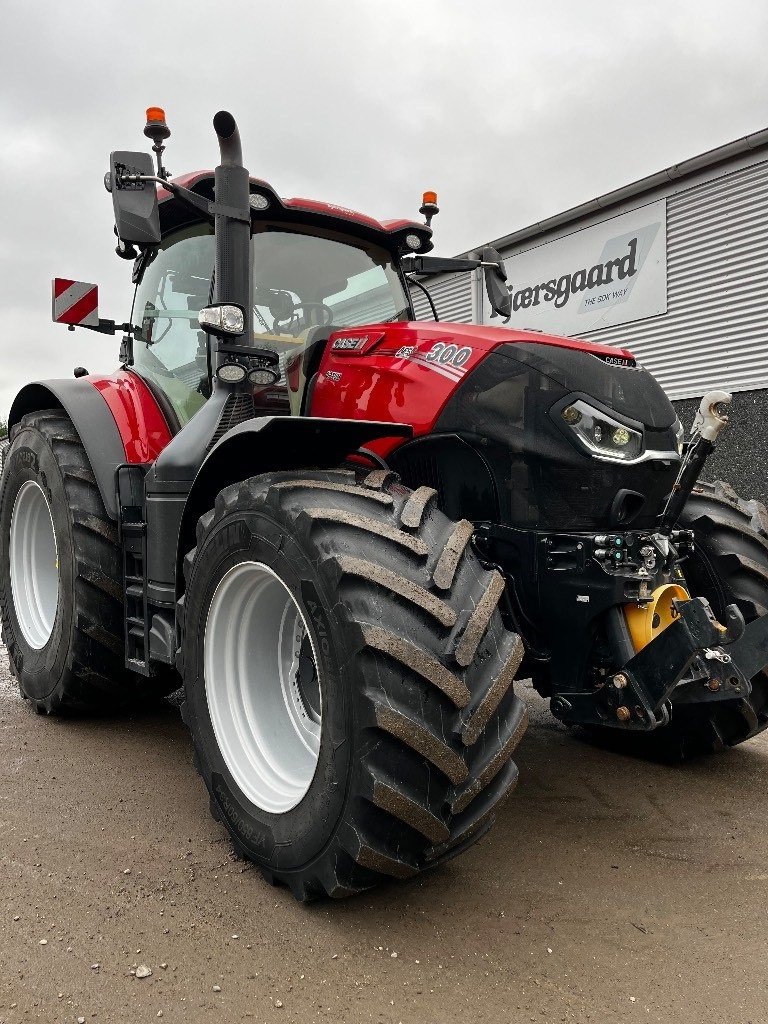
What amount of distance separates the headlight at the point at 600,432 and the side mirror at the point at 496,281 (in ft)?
4.94

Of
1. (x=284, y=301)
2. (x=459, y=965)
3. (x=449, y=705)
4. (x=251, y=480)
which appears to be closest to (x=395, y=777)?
(x=449, y=705)

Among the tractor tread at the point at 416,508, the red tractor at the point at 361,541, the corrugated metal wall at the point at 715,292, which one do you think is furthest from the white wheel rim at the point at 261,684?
the corrugated metal wall at the point at 715,292

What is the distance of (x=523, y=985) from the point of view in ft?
6.39

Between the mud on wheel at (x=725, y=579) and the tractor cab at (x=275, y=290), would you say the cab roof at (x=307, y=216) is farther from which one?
the mud on wheel at (x=725, y=579)

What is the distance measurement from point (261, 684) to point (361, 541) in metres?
0.88

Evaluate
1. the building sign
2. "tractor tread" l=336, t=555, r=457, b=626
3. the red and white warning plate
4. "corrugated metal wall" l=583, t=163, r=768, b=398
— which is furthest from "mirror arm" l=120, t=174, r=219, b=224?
the building sign

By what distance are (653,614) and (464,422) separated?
0.85 meters

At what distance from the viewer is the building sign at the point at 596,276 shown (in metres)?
10.1

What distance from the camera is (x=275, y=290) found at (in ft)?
11.2

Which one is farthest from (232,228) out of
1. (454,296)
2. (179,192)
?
(454,296)

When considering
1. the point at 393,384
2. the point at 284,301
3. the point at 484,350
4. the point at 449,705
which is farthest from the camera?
the point at 284,301

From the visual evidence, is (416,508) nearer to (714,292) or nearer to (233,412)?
(233,412)

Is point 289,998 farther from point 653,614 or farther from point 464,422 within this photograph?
point 464,422

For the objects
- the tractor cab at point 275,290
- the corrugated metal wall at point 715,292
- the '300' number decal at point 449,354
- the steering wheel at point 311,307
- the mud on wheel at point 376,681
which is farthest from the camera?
the corrugated metal wall at point 715,292
